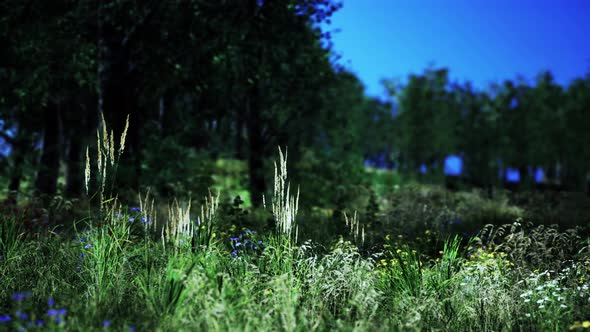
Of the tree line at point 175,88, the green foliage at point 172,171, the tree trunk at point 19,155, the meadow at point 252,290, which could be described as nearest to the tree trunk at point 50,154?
the tree line at point 175,88

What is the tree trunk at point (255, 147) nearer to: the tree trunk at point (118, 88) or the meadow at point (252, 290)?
the tree trunk at point (118, 88)

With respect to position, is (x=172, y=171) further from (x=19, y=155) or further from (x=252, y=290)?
(x=252, y=290)

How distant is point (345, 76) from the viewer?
54.0ft

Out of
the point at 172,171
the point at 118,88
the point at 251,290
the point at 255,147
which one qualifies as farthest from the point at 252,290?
the point at 255,147

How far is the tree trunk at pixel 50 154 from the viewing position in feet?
50.8

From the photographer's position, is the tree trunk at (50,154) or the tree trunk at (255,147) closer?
the tree trunk at (255,147)

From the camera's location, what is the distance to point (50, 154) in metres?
16.6

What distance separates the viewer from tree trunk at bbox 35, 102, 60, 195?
15492mm

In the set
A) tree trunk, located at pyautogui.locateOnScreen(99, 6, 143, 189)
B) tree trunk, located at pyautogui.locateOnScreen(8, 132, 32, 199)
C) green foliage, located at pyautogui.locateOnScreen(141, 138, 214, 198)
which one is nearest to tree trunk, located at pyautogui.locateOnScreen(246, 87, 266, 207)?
green foliage, located at pyautogui.locateOnScreen(141, 138, 214, 198)

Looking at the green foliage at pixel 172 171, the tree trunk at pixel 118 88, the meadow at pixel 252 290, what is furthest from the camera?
the green foliage at pixel 172 171

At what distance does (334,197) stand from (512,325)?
9.87 meters

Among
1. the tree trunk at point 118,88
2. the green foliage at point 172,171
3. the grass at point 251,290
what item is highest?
the tree trunk at point 118,88

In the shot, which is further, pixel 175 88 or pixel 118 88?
pixel 175 88

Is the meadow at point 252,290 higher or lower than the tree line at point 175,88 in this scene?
lower
